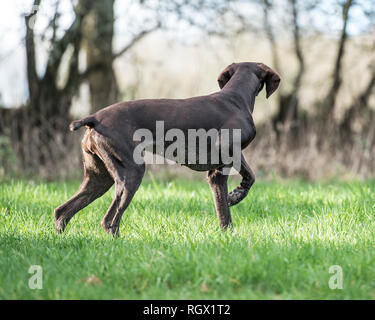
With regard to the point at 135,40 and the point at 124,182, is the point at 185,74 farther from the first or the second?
the point at 124,182

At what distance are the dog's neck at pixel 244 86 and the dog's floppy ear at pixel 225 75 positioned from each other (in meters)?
0.10

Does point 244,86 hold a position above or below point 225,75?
below

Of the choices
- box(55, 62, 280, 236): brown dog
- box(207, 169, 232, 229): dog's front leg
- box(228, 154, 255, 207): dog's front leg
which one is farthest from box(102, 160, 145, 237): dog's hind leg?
box(228, 154, 255, 207): dog's front leg

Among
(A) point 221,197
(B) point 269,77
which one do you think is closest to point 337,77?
(B) point 269,77

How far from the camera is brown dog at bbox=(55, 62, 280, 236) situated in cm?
393

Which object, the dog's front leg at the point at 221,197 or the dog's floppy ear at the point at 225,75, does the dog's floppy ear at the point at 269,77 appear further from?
the dog's front leg at the point at 221,197

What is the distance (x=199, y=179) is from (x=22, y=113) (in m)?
3.71

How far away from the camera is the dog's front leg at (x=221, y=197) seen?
432 cm

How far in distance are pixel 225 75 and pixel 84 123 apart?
1.68 m

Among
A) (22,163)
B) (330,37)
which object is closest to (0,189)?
(22,163)

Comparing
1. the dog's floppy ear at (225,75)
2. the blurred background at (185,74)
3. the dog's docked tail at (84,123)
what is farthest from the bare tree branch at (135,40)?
the dog's docked tail at (84,123)

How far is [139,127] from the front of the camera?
3.95 metres

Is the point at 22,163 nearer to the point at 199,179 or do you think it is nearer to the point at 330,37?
the point at 199,179

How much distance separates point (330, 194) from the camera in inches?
233
